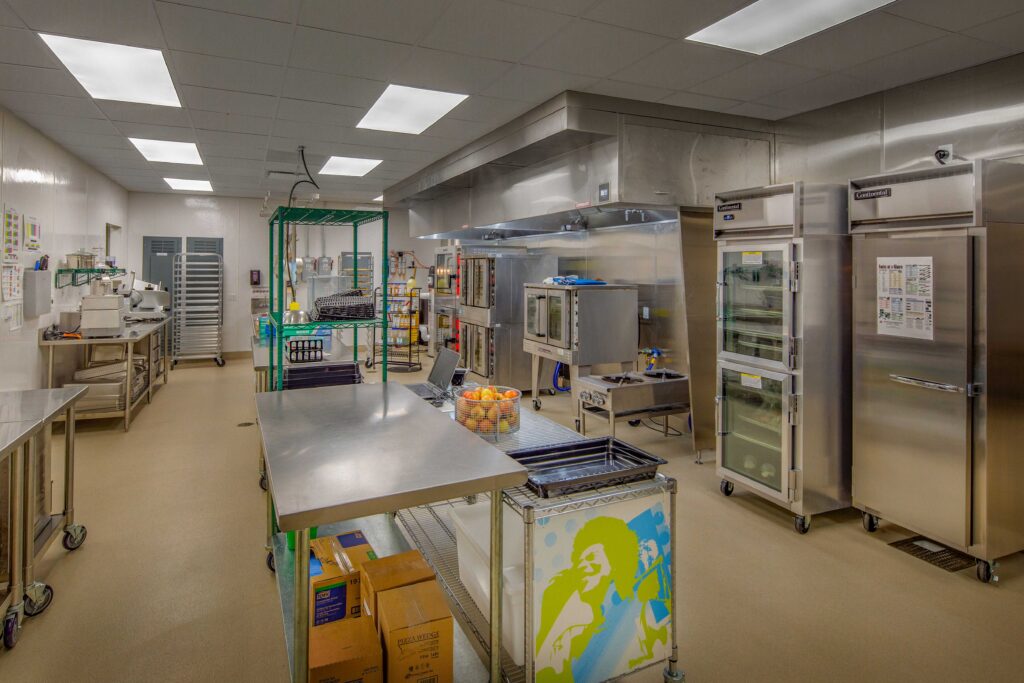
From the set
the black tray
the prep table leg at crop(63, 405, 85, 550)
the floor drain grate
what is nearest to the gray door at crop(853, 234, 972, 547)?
the floor drain grate

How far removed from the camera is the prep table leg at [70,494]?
10.0ft

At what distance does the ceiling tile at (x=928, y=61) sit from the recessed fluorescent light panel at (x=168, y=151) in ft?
19.1

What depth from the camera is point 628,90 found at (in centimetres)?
403

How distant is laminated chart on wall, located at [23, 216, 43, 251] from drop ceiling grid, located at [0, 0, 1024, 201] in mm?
833

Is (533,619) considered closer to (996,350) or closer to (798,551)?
(798,551)

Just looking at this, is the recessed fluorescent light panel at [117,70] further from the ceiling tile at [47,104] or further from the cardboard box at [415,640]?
the cardboard box at [415,640]

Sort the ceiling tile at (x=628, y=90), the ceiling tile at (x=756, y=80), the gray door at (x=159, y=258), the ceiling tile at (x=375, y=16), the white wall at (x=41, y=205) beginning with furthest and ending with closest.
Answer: the gray door at (x=159, y=258) → the white wall at (x=41, y=205) → the ceiling tile at (x=628, y=90) → the ceiling tile at (x=756, y=80) → the ceiling tile at (x=375, y=16)

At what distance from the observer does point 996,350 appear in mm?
2756

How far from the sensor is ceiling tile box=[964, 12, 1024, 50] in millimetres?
2830

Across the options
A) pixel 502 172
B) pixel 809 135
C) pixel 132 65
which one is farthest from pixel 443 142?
pixel 809 135

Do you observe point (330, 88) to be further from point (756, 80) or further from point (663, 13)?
point (756, 80)

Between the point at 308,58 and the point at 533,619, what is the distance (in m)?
3.31

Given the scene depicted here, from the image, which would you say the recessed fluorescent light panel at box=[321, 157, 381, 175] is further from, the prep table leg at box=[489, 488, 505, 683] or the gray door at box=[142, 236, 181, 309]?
the prep table leg at box=[489, 488, 505, 683]

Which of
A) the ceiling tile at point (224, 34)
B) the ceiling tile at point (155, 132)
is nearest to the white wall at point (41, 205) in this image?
the ceiling tile at point (155, 132)
